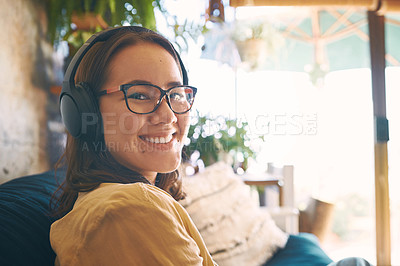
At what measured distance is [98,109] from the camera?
61 centimetres

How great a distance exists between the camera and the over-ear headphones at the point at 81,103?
23.3 inches

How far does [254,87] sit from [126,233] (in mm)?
2124

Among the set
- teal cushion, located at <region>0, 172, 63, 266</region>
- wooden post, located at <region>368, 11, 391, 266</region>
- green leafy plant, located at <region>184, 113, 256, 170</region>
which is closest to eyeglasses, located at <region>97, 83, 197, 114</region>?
teal cushion, located at <region>0, 172, 63, 266</region>

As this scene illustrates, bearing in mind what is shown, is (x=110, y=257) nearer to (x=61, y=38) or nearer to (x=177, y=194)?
(x=177, y=194)

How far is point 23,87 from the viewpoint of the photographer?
126 cm

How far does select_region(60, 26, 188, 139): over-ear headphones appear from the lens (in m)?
0.59

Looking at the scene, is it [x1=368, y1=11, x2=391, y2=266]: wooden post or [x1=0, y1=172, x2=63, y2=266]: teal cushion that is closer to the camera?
[x1=0, y1=172, x2=63, y2=266]: teal cushion

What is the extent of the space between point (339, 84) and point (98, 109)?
2.48 m

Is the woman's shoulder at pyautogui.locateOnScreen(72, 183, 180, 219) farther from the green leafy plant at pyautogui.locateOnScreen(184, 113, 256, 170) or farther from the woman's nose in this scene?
the green leafy plant at pyautogui.locateOnScreen(184, 113, 256, 170)

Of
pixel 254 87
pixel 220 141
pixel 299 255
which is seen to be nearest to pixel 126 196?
pixel 299 255

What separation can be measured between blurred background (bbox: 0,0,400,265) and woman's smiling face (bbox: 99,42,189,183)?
28.0 inches

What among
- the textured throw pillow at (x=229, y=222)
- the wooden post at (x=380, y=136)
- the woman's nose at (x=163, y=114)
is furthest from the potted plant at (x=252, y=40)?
the woman's nose at (x=163, y=114)

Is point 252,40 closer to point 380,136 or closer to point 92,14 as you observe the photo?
point 380,136

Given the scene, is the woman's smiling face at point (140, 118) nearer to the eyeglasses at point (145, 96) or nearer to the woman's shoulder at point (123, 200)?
the eyeglasses at point (145, 96)
